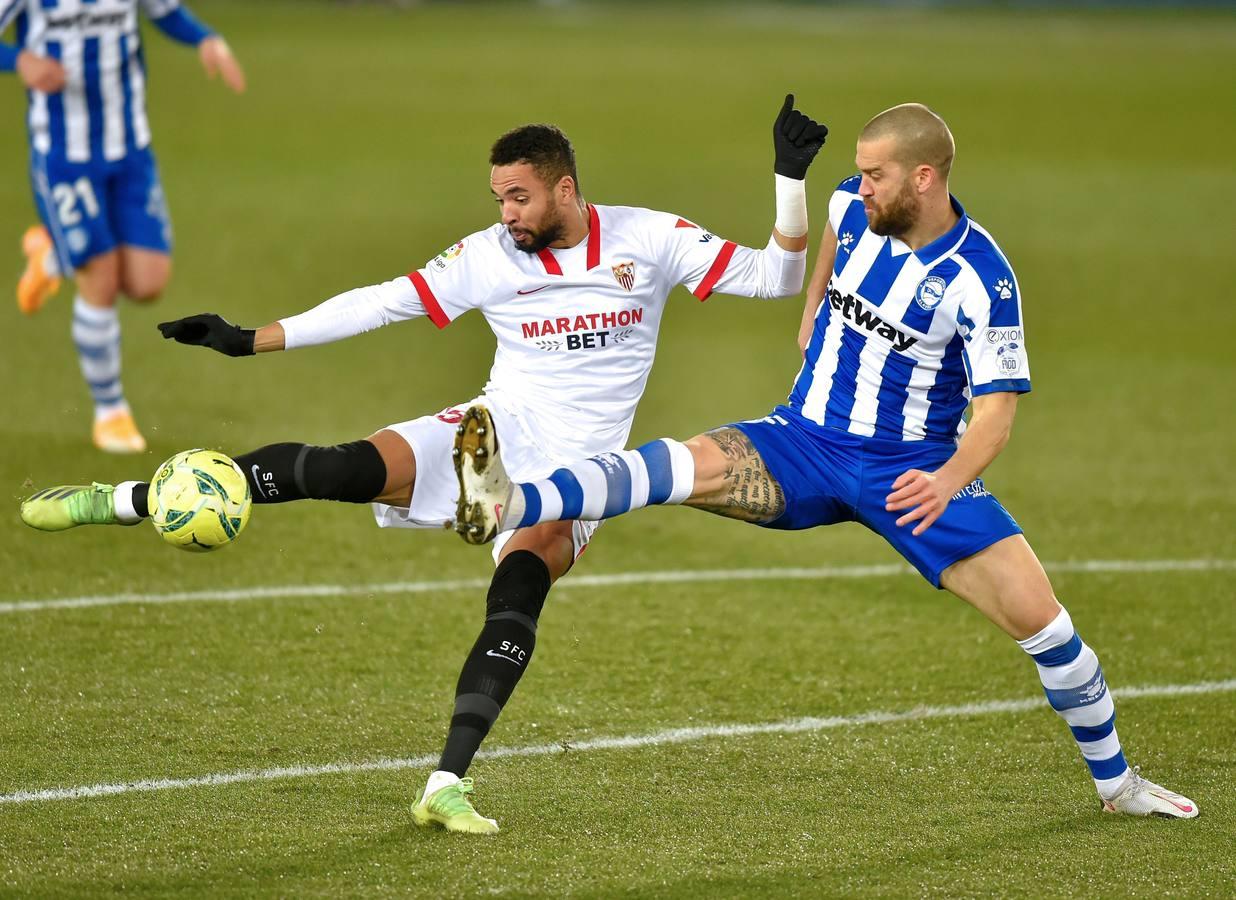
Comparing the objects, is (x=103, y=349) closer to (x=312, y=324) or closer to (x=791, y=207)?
(x=312, y=324)

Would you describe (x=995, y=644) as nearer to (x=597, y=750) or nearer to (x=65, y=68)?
(x=597, y=750)

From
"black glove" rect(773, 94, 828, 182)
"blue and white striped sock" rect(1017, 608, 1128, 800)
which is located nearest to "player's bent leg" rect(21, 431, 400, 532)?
"black glove" rect(773, 94, 828, 182)

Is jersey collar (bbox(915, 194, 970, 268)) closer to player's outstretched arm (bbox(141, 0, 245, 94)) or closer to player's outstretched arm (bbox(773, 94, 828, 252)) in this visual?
player's outstretched arm (bbox(773, 94, 828, 252))

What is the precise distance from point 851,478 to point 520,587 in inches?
44.3

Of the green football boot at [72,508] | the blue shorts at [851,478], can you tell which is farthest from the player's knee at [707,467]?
the green football boot at [72,508]

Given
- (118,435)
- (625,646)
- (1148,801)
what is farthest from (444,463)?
(118,435)

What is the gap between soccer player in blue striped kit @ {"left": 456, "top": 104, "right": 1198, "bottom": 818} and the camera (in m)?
5.15

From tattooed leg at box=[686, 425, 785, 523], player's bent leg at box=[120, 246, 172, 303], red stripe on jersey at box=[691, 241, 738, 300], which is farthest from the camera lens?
player's bent leg at box=[120, 246, 172, 303]

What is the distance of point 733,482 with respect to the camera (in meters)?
5.36

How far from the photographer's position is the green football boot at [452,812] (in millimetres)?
4977

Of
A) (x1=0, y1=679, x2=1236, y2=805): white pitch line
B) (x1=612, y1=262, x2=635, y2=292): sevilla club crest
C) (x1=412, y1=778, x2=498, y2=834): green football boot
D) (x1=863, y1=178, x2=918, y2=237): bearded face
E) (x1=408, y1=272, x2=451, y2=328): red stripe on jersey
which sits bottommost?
(x1=0, y1=679, x2=1236, y2=805): white pitch line

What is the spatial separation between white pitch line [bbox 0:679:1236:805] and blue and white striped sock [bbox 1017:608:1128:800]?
995 millimetres

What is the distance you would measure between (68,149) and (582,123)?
16610 mm

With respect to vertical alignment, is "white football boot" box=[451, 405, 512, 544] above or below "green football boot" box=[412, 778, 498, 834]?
above
